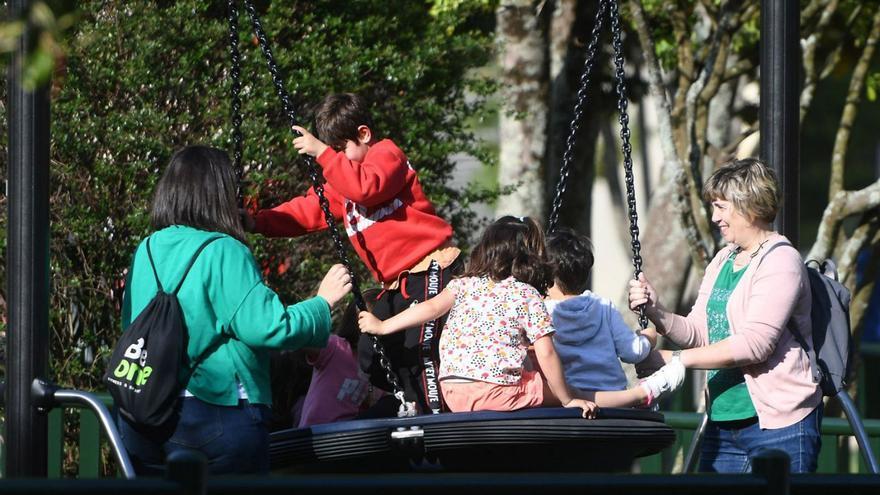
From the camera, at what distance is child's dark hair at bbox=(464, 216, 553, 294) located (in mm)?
4895

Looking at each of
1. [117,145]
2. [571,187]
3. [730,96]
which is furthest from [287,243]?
[730,96]

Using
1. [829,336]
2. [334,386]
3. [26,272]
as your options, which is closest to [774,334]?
[829,336]

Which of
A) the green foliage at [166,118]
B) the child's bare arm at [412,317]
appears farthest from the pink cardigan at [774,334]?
the green foliage at [166,118]

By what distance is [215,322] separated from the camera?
4371mm

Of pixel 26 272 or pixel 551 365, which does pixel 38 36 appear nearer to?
pixel 551 365

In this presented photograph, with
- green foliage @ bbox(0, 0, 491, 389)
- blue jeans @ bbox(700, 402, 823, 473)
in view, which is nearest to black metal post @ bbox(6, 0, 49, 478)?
green foliage @ bbox(0, 0, 491, 389)

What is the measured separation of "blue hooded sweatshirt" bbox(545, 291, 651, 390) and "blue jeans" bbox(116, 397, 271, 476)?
1.28m

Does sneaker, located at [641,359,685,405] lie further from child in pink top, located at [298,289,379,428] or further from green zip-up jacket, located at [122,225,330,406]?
green zip-up jacket, located at [122,225,330,406]

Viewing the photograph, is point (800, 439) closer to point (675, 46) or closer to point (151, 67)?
point (151, 67)

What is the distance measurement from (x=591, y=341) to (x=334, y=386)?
991 mm

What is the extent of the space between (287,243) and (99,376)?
3.91 ft

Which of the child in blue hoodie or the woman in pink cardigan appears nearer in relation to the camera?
the woman in pink cardigan

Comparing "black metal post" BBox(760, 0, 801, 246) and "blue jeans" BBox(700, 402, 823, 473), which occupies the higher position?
"black metal post" BBox(760, 0, 801, 246)

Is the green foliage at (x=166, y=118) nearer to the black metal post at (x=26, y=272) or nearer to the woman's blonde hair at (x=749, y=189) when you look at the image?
the black metal post at (x=26, y=272)
